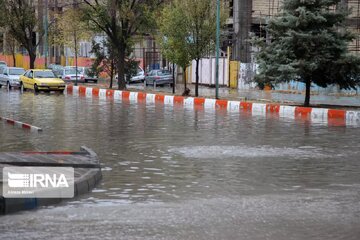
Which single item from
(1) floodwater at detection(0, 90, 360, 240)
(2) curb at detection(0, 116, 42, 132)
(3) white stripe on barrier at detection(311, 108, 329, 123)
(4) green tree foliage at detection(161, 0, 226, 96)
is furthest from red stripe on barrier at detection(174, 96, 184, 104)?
(2) curb at detection(0, 116, 42, 132)

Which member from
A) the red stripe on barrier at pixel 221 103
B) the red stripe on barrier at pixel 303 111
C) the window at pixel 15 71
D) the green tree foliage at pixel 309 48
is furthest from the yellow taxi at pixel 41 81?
the red stripe on barrier at pixel 303 111

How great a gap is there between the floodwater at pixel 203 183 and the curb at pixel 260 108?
12.6ft

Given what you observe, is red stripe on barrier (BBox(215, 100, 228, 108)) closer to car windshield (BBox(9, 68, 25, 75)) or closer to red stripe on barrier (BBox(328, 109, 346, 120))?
red stripe on barrier (BBox(328, 109, 346, 120))

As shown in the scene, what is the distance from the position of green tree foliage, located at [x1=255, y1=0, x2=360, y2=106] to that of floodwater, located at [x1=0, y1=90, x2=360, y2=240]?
7824mm

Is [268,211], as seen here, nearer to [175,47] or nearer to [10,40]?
[175,47]

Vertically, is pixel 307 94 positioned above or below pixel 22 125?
above

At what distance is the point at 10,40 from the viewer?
77.4 metres

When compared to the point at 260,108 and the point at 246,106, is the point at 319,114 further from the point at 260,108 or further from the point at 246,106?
the point at 246,106

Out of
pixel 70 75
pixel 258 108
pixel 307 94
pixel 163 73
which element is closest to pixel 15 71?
pixel 163 73

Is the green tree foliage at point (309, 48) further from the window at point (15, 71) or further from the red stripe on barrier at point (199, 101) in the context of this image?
the window at point (15, 71)

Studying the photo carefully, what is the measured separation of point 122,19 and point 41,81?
6029 mm

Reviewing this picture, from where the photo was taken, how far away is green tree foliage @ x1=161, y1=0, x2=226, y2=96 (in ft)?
126

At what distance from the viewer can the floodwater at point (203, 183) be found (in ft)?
26.7

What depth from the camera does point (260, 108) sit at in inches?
1182
